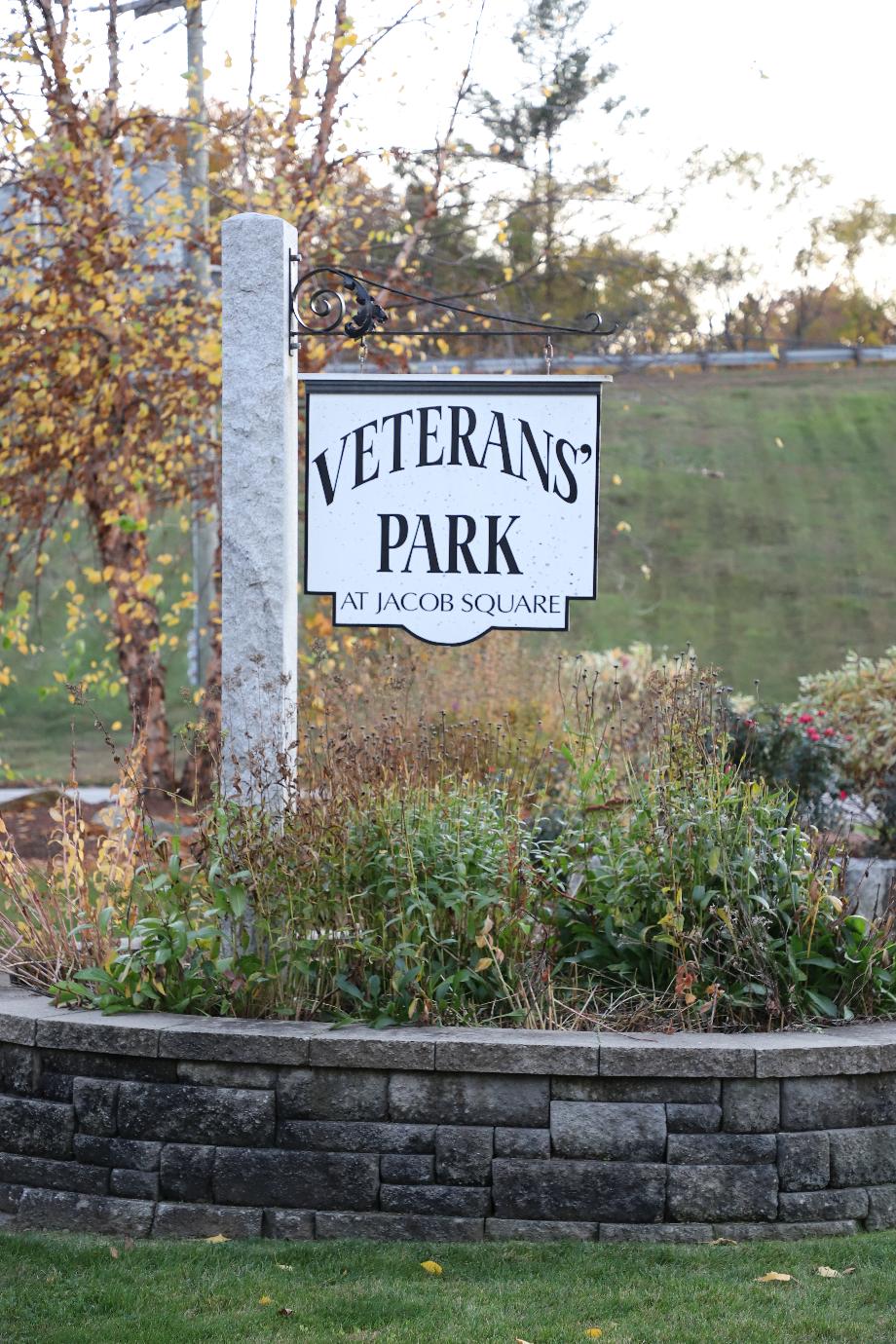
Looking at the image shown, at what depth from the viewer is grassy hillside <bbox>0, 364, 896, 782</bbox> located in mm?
22422

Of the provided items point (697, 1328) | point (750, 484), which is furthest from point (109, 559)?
point (750, 484)

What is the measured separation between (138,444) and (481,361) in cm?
1255

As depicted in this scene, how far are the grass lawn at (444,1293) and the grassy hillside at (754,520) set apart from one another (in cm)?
1642

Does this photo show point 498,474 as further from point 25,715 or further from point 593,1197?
point 25,715

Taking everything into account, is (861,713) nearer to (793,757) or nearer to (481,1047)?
(793,757)

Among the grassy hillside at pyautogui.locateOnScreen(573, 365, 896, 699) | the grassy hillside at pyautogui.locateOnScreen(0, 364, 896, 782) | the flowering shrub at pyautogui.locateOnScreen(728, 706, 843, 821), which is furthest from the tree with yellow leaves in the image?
the grassy hillside at pyautogui.locateOnScreen(573, 365, 896, 699)

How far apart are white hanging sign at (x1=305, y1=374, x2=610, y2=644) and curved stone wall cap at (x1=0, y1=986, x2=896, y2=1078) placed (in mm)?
1376

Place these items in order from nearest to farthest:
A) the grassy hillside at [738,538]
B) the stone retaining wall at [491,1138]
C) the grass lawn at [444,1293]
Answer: the grass lawn at [444,1293], the stone retaining wall at [491,1138], the grassy hillside at [738,538]

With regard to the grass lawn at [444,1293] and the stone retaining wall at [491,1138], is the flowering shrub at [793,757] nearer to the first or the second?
the stone retaining wall at [491,1138]

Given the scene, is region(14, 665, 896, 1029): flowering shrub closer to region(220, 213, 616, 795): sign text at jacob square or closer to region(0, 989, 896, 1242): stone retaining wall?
region(0, 989, 896, 1242): stone retaining wall

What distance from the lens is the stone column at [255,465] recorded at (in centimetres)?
436

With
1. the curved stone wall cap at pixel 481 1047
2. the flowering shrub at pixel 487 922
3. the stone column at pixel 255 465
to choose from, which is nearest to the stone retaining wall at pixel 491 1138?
the curved stone wall cap at pixel 481 1047

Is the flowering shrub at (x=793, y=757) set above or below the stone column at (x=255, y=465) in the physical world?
below

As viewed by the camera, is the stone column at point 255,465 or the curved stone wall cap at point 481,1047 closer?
the curved stone wall cap at point 481,1047
